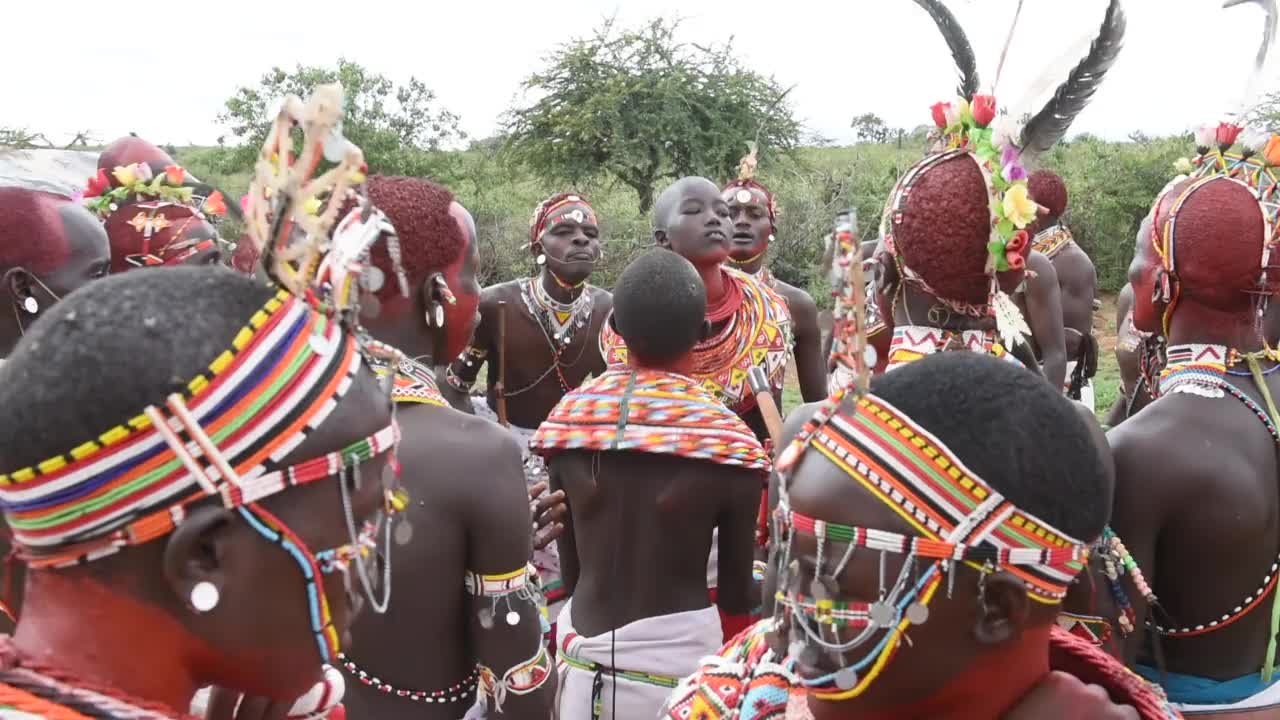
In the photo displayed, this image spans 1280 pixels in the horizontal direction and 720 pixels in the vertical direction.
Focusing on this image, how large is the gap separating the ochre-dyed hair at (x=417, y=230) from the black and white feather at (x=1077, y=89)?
1.99 m

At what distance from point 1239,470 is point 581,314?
4.63m

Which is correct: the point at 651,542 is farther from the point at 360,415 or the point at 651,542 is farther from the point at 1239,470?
the point at 360,415

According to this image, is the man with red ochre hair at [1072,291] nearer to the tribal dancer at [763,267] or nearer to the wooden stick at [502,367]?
the tribal dancer at [763,267]

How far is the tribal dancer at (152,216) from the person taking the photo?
4508 millimetres

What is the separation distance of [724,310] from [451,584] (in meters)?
3.12

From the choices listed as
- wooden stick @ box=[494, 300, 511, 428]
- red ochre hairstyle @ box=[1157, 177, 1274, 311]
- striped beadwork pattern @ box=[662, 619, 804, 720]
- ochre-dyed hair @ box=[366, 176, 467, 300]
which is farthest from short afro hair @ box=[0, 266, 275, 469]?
wooden stick @ box=[494, 300, 511, 428]

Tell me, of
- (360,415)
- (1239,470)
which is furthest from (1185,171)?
(360,415)

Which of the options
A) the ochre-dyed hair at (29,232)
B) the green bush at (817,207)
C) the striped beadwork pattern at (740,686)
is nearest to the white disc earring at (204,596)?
the striped beadwork pattern at (740,686)

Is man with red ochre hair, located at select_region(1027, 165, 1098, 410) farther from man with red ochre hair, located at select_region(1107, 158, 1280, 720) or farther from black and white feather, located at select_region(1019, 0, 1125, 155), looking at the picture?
man with red ochre hair, located at select_region(1107, 158, 1280, 720)

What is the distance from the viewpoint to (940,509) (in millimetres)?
Result: 1712

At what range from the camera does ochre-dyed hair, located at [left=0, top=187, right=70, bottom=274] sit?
11.4 ft

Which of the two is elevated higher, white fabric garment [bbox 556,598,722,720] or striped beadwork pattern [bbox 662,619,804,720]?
striped beadwork pattern [bbox 662,619,804,720]

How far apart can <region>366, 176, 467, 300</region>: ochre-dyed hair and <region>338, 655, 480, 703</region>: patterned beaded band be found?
3.59 ft

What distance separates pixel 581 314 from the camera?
708 cm
